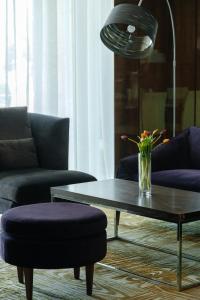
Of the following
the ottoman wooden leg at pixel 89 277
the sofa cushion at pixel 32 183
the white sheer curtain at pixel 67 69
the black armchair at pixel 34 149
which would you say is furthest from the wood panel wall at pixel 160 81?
the ottoman wooden leg at pixel 89 277

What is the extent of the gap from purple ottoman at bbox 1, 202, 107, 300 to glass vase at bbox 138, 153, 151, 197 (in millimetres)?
786

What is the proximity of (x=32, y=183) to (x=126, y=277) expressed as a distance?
4.15ft

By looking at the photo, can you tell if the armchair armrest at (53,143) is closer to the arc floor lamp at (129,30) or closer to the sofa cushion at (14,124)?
the sofa cushion at (14,124)

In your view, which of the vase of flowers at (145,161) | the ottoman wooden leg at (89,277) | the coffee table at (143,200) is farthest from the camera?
the vase of flowers at (145,161)

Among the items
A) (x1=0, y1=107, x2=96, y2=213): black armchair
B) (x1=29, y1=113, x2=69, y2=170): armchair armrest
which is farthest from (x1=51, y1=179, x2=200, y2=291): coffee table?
(x1=29, y1=113, x2=69, y2=170): armchair armrest

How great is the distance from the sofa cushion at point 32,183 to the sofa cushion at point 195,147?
0.96 m

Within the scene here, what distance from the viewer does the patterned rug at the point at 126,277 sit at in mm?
3400

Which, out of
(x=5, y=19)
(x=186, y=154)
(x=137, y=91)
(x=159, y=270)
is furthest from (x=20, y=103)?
(x=159, y=270)

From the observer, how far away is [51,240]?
3158mm

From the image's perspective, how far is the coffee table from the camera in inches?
136

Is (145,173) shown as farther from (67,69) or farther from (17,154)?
(67,69)

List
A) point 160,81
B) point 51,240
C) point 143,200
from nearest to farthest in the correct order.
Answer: point 51,240
point 143,200
point 160,81

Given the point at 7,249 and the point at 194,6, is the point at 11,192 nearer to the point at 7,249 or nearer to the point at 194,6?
the point at 7,249

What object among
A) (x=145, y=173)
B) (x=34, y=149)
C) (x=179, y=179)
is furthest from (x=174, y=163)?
(x=145, y=173)
